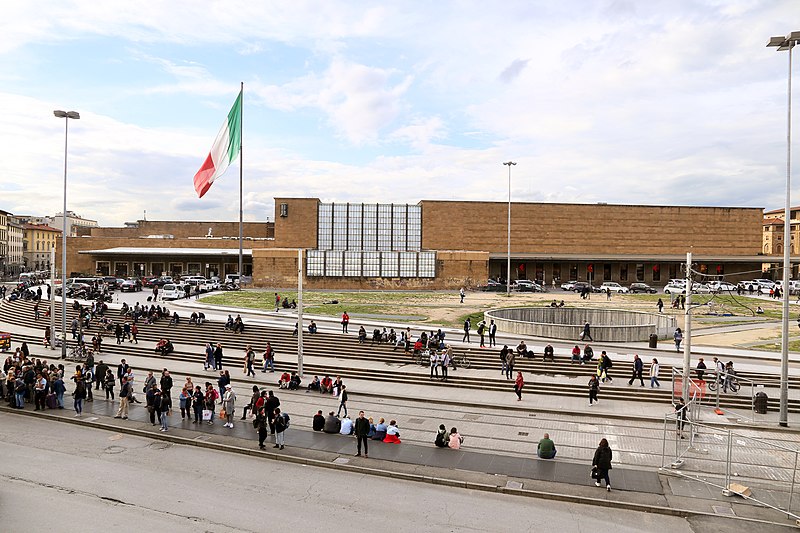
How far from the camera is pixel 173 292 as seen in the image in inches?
2060

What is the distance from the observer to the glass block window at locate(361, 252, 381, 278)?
2648 inches

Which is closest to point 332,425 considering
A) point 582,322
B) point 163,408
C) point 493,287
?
point 163,408

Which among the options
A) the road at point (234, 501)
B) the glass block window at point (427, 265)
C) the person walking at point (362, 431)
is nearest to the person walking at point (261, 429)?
the road at point (234, 501)

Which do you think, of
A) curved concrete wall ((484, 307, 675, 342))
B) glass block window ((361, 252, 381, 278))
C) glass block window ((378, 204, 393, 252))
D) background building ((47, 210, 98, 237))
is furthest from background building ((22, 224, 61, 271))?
curved concrete wall ((484, 307, 675, 342))

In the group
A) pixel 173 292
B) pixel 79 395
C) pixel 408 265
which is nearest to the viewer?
pixel 79 395

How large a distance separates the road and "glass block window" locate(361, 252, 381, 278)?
2036 inches

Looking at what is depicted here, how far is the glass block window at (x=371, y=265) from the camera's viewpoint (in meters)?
67.2

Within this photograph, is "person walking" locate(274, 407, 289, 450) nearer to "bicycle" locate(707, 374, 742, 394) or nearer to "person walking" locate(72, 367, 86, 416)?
"person walking" locate(72, 367, 86, 416)

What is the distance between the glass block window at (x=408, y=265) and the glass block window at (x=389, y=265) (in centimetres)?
62

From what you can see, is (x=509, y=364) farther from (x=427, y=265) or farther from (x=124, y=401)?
(x=427, y=265)

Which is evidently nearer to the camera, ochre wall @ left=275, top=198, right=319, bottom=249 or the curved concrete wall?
the curved concrete wall

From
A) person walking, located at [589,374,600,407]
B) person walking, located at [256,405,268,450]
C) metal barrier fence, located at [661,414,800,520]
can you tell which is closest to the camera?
metal barrier fence, located at [661,414,800,520]

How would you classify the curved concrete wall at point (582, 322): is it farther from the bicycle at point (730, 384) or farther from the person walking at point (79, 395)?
the person walking at point (79, 395)

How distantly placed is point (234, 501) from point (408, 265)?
183ft
